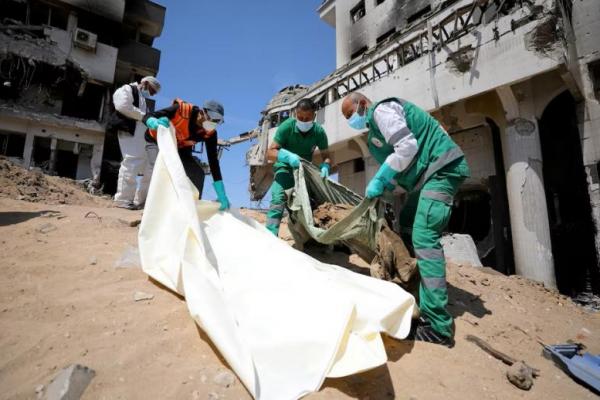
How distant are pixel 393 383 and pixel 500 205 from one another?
23.2 feet

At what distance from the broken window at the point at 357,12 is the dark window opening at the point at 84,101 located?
1333 cm

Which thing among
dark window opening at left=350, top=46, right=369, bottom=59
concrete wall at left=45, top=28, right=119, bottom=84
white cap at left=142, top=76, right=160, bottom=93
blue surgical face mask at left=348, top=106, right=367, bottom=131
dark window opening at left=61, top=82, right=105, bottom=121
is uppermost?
concrete wall at left=45, top=28, right=119, bottom=84

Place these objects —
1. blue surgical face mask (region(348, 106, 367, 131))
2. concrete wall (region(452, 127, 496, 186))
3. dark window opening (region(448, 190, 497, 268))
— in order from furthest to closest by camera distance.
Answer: dark window opening (region(448, 190, 497, 268)) < concrete wall (region(452, 127, 496, 186)) < blue surgical face mask (region(348, 106, 367, 131))

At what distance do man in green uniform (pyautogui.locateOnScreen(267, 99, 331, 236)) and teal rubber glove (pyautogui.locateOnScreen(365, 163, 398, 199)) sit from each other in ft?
2.81

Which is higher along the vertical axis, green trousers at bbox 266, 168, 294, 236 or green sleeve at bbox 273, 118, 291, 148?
green sleeve at bbox 273, 118, 291, 148

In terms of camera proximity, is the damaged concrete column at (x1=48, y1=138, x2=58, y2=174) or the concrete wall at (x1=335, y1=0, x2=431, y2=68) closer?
the concrete wall at (x1=335, y1=0, x2=431, y2=68)

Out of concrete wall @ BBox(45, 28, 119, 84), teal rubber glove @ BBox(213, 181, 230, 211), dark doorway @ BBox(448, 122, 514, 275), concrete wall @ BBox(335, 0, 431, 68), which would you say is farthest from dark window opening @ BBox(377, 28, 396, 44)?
concrete wall @ BBox(45, 28, 119, 84)

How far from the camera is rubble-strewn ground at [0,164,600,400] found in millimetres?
1108

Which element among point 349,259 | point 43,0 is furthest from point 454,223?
point 43,0

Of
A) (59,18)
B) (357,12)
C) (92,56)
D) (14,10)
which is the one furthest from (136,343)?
(59,18)

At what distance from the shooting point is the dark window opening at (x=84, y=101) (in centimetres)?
1481

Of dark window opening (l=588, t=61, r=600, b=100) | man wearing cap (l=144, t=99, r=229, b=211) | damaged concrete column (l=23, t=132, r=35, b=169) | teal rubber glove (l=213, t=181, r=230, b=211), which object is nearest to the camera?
Answer: teal rubber glove (l=213, t=181, r=230, b=211)

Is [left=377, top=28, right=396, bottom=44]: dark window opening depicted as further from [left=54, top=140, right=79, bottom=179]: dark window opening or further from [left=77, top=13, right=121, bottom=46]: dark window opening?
[left=54, top=140, right=79, bottom=179]: dark window opening

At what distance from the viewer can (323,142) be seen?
3461 mm
